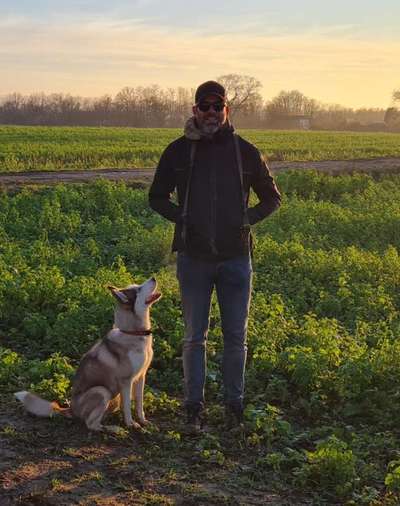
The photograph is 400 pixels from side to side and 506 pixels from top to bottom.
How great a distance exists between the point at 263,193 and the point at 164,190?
0.82m

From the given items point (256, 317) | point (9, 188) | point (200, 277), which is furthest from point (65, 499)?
point (9, 188)

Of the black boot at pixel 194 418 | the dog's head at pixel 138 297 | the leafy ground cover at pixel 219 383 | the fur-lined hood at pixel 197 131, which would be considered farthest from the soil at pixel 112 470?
the fur-lined hood at pixel 197 131

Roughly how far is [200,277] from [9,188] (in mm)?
12929

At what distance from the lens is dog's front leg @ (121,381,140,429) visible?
5434 millimetres

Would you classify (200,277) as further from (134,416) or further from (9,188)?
(9,188)

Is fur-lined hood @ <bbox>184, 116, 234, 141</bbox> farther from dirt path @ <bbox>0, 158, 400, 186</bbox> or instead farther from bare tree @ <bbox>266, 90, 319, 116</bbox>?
bare tree @ <bbox>266, 90, 319, 116</bbox>

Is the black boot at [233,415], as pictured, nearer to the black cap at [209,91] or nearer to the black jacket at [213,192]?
the black jacket at [213,192]

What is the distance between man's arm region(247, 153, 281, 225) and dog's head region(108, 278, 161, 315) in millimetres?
970

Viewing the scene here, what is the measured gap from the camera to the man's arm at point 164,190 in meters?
5.43

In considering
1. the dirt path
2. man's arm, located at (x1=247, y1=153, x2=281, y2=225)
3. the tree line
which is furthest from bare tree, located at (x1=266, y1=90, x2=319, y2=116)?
man's arm, located at (x1=247, y1=153, x2=281, y2=225)

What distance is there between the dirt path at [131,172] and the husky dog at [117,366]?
43.4ft

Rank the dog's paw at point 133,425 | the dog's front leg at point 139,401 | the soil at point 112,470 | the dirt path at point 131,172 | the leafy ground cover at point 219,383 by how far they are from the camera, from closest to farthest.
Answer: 1. the soil at point 112,470
2. the leafy ground cover at point 219,383
3. the dog's paw at point 133,425
4. the dog's front leg at point 139,401
5. the dirt path at point 131,172

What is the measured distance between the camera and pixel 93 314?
26.2ft

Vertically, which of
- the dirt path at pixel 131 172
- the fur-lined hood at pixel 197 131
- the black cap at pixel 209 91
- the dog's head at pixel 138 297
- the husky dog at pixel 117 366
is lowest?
the husky dog at pixel 117 366
